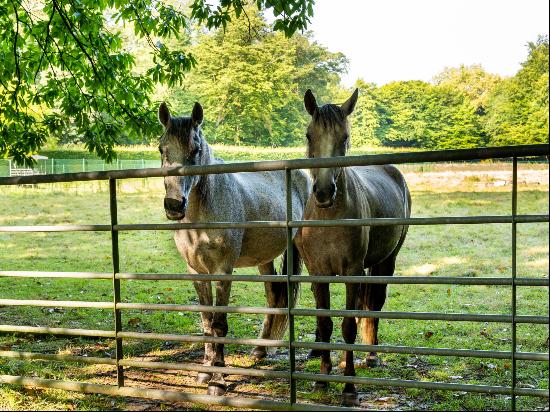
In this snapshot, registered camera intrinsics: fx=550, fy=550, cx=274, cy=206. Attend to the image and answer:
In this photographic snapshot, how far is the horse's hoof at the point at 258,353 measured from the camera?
505 cm

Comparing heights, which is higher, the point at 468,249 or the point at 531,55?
the point at 531,55

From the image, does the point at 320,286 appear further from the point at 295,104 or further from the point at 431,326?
the point at 295,104

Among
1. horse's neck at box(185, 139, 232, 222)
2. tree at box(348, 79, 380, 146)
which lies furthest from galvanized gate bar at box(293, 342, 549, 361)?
tree at box(348, 79, 380, 146)

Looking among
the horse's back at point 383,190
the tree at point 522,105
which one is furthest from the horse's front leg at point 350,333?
the tree at point 522,105

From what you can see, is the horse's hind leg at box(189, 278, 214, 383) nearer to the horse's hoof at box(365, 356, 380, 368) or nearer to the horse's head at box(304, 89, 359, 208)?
the horse's head at box(304, 89, 359, 208)

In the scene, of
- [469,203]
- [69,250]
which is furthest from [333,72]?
[69,250]

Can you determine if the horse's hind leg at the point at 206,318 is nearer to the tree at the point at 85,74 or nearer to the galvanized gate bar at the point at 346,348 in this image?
the galvanized gate bar at the point at 346,348

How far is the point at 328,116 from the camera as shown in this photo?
149 inches

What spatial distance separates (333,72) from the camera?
70.1 feet

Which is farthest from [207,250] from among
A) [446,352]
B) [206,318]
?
[446,352]

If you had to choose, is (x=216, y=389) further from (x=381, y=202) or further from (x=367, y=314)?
(x=381, y=202)

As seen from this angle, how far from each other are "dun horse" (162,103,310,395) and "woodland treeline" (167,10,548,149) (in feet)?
37.0

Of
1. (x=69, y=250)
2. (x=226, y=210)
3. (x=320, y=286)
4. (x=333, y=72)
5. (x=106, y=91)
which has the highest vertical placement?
(x=333, y=72)

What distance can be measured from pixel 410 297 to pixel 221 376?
561cm
